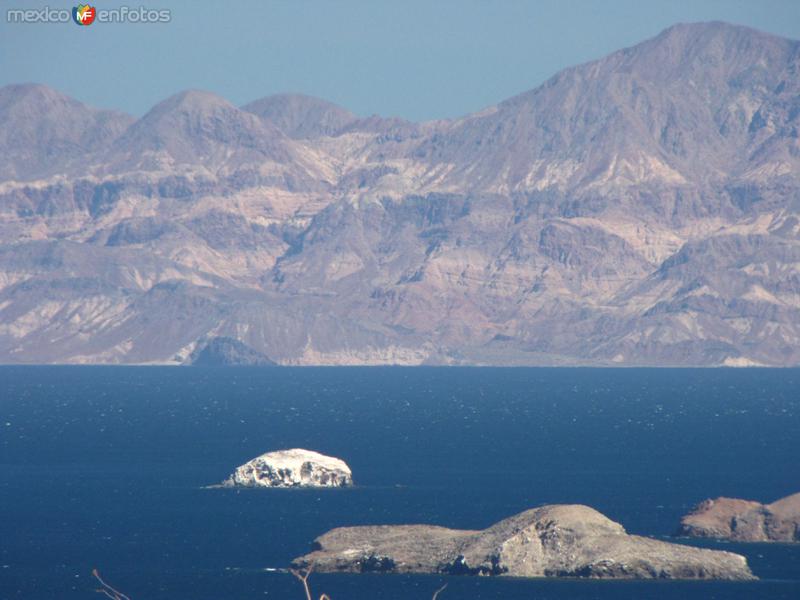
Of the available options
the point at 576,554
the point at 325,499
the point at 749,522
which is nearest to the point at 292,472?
the point at 325,499

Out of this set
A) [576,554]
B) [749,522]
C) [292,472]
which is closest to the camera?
[576,554]

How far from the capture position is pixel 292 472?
13025 cm

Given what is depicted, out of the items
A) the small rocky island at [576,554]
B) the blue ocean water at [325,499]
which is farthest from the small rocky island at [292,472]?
the small rocky island at [576,554]

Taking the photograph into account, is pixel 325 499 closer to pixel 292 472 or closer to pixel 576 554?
pixel 292 472

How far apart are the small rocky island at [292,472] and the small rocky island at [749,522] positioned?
37225 millimetres

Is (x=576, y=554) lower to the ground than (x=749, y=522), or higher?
lower

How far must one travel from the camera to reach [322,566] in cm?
8912

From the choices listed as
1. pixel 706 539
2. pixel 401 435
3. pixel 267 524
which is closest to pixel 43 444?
pixel 401 435

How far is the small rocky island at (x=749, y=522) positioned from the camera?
98750 mm

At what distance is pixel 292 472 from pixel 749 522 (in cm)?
4129

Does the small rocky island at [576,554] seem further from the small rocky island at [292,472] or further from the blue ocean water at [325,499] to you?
the small rocky island at [292,472]

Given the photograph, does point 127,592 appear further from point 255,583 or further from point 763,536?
point 763,536

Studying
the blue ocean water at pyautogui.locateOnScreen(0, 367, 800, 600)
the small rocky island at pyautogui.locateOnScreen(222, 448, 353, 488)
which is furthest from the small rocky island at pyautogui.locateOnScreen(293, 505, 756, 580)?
the small rocky island at pyautogui.locateOnScreen(222, 448, 353, 488)

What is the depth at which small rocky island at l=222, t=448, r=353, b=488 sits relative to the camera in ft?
427
